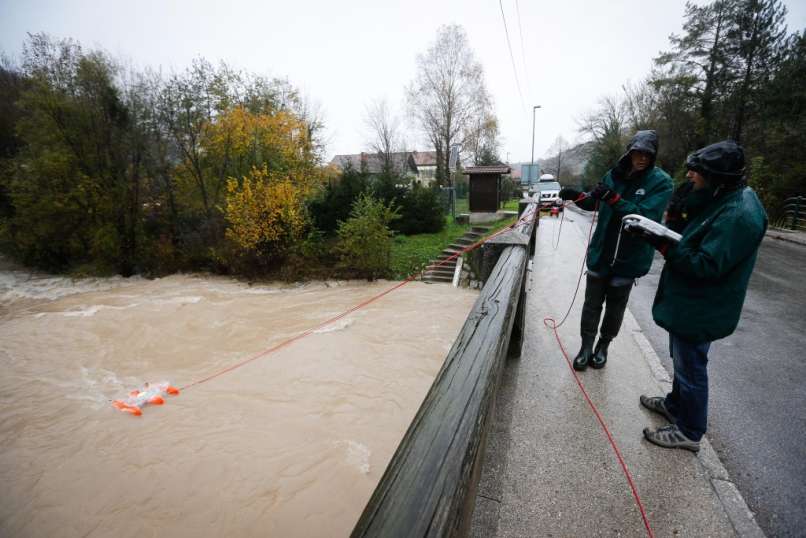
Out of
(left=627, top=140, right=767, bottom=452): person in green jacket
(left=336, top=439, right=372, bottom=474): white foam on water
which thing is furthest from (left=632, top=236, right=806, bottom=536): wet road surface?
(left=336, top=439, right=372, bottom=474): white foam on water

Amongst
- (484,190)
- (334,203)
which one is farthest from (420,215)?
(334,203)

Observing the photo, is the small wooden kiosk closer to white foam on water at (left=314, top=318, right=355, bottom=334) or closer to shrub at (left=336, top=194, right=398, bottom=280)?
shrub at (left=336, top=194, right=398, bottom=280)

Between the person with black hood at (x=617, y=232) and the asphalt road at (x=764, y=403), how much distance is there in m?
Answer: 0.92

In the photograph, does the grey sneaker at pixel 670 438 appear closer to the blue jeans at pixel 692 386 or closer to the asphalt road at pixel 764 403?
the blue jeans at pixel 692 386

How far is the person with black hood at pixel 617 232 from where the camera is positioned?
2473mm

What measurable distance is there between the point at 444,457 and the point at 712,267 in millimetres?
1716

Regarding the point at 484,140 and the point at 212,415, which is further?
the point at 484,140

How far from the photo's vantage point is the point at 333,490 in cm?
315

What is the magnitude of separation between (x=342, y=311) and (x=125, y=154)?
1151cm

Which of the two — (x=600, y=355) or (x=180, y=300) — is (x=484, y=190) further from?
(x=600, y=355)

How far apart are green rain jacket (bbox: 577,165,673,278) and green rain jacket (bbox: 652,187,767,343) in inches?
19.9

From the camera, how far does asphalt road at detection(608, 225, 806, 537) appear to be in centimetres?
180

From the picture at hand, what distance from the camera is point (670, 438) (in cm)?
209

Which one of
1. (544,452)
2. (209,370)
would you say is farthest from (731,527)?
(209,370)
